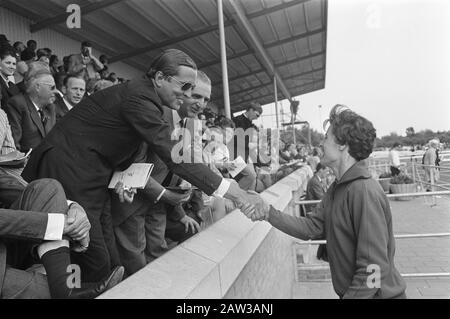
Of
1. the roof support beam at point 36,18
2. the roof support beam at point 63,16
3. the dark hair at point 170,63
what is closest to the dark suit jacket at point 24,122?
the dark hair at point 170,63

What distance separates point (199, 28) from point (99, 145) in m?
9.52

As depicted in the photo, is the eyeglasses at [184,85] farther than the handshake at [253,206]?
No

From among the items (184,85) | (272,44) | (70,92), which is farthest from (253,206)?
(272,44)

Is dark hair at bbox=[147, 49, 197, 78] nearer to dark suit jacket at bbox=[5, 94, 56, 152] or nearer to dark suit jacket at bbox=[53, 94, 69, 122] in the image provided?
dark suit jacket at bbox=[5, 94, 56, 152]

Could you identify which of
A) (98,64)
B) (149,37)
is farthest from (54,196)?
(149,37)

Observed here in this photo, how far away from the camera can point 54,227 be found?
5.02ft

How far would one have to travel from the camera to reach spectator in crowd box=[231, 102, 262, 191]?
464cm

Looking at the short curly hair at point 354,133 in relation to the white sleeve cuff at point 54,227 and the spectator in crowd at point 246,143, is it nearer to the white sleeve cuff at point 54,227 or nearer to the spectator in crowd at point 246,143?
the white sleeve cuff at point 54,227

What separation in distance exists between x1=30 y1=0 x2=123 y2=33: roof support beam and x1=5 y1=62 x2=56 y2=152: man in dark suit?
17.5 ft

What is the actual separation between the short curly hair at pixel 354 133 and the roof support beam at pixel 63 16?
690 centimetres

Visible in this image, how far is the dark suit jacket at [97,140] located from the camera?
6.45ft
